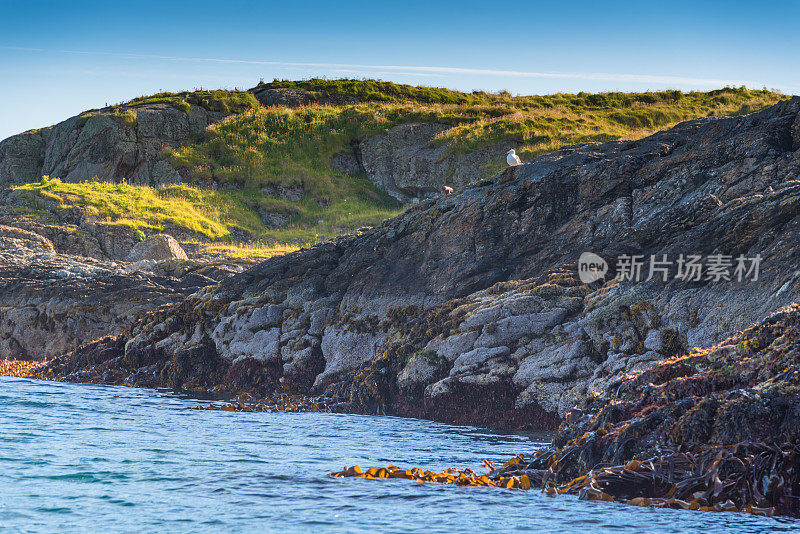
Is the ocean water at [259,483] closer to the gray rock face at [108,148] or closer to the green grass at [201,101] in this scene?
the gray rock face at [108,148]

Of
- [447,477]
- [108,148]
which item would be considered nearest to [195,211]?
[108,148]

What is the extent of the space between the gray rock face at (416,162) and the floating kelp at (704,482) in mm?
37669

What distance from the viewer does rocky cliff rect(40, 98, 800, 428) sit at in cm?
1302

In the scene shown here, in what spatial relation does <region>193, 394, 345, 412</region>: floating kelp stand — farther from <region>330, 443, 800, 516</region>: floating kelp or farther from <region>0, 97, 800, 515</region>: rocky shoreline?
<region>330, 443, 800, 516</region>: floating kelp

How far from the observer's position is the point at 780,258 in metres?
12.3

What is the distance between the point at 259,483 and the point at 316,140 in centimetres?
5036

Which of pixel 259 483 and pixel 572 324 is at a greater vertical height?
pixel 572 324

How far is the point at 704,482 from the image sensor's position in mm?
6906

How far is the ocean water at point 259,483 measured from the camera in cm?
651

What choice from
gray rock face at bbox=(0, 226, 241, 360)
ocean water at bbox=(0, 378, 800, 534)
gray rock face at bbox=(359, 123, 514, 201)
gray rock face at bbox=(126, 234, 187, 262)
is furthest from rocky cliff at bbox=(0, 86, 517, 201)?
ocean water at bbox=(0, 378, 800, 534)

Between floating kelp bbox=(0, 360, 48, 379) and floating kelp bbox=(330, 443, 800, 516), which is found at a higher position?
floating kelp bbox=(330, 443, 800, 516)

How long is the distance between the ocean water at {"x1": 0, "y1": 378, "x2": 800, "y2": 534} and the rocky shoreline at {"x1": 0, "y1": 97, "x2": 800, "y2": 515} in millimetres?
830

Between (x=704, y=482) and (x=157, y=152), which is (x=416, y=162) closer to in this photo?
(x=157, y=152)

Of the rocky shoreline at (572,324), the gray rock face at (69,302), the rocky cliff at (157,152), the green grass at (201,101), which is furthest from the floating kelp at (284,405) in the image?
the green grass at (201,101)
